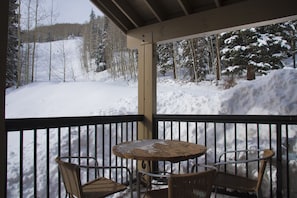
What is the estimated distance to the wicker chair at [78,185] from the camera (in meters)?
1.69

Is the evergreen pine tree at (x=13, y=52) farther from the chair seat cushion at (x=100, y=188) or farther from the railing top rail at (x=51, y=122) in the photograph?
the chair seat cushion at (x=100, y=188)

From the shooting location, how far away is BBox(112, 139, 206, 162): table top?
187cm

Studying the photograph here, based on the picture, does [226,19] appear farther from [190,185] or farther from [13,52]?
[13,52]

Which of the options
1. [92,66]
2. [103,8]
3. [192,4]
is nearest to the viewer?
[192,4]

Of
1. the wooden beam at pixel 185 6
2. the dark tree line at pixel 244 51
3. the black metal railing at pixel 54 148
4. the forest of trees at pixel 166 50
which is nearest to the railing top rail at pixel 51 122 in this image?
the black metal railing at pixel 54 148

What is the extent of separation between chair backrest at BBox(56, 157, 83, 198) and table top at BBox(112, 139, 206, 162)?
0.40 meters

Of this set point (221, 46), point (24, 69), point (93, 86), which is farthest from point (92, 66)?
point (221, 46)

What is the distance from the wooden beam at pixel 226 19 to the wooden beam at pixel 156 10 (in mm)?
85

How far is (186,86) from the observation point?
1048 cm

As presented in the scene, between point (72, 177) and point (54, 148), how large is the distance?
185 inches

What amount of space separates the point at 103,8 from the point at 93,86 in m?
8.31

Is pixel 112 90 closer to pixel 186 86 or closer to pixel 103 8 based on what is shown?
pixel 186 86

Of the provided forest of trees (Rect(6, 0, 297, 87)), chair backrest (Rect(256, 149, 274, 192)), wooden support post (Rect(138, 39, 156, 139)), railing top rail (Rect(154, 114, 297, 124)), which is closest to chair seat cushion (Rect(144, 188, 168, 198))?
chair backrest (Rect(256, 149, 274, 192))

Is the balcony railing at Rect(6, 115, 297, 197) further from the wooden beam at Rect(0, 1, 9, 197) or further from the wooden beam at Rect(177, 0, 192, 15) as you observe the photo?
the wooden beam at Rect(177, 0, 192, 15)
